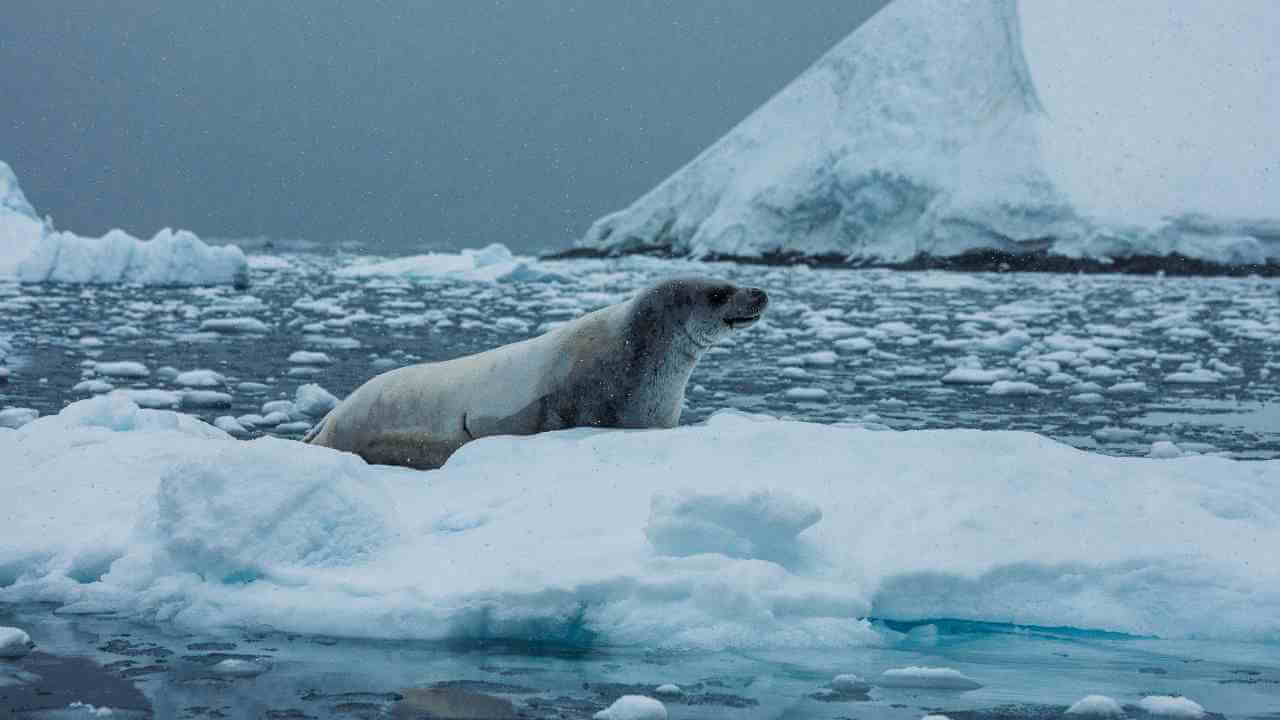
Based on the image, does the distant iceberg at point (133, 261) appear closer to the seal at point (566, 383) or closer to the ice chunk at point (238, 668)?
the seal at point (566, 383)

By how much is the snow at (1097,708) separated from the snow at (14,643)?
1.93 metres

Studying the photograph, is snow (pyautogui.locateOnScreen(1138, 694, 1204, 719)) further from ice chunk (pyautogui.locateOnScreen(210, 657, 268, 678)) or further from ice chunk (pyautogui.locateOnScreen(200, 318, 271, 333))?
ice chunk (pyautogui.locateOnScreen(200, 318, 271, 333))

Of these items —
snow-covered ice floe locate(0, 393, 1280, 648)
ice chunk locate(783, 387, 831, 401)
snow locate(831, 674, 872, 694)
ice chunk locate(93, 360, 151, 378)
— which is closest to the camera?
snow locate(831, 674, 872, 694)

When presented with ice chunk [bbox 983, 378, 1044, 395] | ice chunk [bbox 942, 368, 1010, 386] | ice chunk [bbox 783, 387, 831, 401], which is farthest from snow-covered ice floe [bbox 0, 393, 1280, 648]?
ice chunk [bbox 942, 368, 1010, 386]

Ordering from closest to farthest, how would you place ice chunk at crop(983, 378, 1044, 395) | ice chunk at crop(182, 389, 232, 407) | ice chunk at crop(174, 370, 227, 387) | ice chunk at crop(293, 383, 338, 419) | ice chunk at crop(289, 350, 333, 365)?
ice chunk at crop(293, 383, 338, 419) → ice chunk at crop(182, 389, 232, 407) → ice chunk at crop(174, 370, 227, 387) → ice chunk at crop(983, 378, 1044, 395) → ice chunk at crop(289, 350, 333, 365)

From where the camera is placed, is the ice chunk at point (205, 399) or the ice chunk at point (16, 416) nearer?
the ice chunk at point (16, 416)

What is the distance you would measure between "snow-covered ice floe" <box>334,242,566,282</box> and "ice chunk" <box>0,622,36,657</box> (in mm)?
21230

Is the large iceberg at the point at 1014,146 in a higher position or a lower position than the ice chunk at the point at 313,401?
higher

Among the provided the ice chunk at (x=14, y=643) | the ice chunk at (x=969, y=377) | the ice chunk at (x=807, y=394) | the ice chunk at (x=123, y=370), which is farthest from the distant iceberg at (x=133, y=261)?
the ice chunk at (x=14, y=643)

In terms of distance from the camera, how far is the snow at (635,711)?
226cm

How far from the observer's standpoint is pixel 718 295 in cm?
497

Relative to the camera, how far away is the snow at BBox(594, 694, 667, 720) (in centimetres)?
226

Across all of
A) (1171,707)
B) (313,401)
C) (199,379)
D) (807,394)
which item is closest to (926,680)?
(1171,707)

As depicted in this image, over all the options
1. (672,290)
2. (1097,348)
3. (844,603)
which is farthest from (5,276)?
(844,603)
